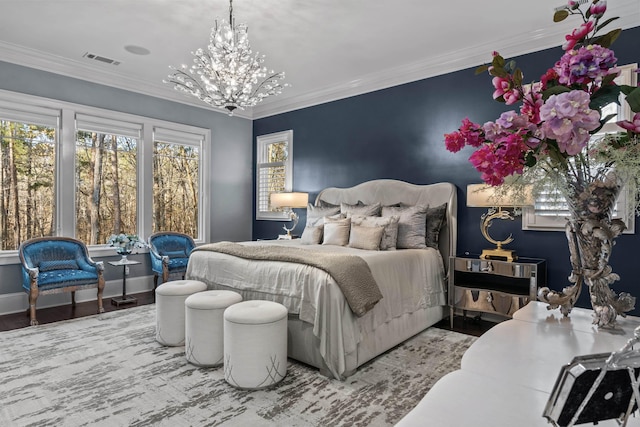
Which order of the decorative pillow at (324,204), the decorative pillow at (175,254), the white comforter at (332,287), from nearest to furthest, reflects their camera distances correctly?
the white comforter at (332,287), the decorative pillow at (324,204), the decorative pillow at (175,254)

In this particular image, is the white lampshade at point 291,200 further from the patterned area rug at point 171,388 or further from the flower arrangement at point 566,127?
the flower arrangement at point 566,127

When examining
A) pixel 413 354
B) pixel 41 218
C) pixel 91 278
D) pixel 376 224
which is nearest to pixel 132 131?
pixel 41 218

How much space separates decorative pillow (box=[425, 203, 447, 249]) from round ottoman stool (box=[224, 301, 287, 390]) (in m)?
2.22

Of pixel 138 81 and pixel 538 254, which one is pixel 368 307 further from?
pixel 138 81

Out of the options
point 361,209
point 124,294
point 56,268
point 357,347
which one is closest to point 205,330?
point 357,347

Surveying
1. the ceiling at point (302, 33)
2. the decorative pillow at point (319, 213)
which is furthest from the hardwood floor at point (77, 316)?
the ceiling at point (302, 33)

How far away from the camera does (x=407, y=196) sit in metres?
4.74

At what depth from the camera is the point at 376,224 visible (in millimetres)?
4090

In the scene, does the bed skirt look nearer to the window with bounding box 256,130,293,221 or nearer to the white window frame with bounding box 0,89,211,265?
the window with bounding box 256,130,293,221

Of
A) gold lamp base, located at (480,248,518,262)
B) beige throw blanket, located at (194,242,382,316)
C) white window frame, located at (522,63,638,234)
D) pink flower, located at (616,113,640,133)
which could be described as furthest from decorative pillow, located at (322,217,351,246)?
pink flower, located at (616,113,640,133)

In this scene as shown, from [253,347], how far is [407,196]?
2.91 m

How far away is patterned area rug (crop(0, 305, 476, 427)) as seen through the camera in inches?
87.3

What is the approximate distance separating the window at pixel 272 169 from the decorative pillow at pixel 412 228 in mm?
2551

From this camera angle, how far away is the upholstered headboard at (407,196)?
435 centimetres
